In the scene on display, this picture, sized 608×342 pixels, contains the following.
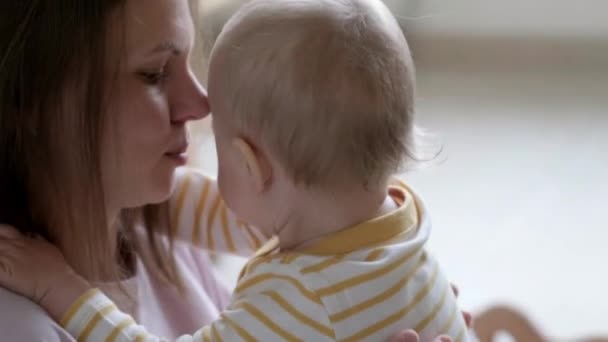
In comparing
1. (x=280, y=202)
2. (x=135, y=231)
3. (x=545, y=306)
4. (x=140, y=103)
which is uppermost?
(x=140, y=103)

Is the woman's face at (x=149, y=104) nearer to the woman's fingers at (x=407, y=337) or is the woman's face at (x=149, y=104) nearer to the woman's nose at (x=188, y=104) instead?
the woman's nose at (x=188, y=104)

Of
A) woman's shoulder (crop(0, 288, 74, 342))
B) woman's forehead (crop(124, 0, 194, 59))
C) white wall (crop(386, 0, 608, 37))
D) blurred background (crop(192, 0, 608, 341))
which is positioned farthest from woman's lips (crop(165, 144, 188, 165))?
white wall (crop(386, 0, 608, 37))

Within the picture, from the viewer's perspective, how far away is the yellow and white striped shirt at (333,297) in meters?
0.92

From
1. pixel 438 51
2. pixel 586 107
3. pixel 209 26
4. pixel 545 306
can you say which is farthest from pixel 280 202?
pixel 438 51

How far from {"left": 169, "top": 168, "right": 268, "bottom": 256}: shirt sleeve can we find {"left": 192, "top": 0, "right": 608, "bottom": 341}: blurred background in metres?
0.31

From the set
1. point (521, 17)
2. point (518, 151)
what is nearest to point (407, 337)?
point (518, 151)

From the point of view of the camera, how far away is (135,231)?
3.93 ft

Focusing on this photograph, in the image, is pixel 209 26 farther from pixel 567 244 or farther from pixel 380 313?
pixel 567 244

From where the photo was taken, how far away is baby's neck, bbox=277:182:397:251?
3.17ft

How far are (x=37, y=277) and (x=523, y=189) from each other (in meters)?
1.89

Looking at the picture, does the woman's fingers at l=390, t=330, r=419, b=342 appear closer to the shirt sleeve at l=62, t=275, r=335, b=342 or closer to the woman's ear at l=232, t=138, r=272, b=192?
the shirt sleeve at l=62, t=275, r=335, b=342

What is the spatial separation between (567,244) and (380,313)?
161 centimetres

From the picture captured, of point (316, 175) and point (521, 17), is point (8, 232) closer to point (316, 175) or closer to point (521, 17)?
point (316, 175)

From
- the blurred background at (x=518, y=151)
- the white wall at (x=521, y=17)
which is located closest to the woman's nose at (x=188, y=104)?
the blurred background at (x=518, y=151)
